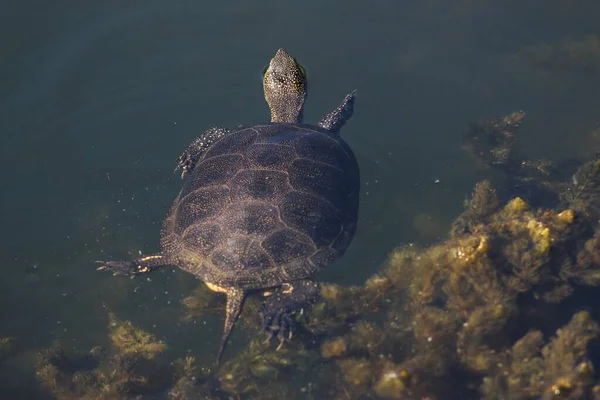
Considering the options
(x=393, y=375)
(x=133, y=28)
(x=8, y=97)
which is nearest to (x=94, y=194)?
(x=8, y=97)

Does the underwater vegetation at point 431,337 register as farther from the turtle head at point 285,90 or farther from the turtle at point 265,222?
the turtle head at point 285,90

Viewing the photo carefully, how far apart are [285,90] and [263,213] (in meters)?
2.58

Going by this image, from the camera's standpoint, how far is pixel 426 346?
13.7 ft

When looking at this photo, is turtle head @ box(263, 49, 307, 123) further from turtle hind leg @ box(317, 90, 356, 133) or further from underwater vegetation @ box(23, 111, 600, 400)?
underwater vegetation @ box(23, 111, 600, 400)

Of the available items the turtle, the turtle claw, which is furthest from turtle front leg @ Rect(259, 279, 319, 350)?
the turtle claw

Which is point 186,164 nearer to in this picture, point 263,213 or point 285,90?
point 285,90

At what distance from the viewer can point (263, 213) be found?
14.8 feet

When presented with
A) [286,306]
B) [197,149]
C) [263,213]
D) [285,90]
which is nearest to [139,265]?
[263,213]

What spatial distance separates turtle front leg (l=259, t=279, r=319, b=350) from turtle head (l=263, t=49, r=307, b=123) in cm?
264

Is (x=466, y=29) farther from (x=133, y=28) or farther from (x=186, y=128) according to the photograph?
(x=133, y=28)

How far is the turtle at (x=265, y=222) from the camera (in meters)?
4.42

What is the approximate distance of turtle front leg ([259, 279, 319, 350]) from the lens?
4355mm

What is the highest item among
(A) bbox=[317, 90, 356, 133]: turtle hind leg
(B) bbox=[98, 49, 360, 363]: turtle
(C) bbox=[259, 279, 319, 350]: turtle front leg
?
(A) bbox=[317, 90, 356, 133]: turtle hind leg

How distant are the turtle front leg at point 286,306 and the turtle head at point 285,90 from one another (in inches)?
104
